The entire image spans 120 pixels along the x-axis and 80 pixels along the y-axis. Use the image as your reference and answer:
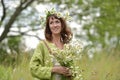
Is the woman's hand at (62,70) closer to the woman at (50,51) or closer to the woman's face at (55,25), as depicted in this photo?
the woman at (50,51)

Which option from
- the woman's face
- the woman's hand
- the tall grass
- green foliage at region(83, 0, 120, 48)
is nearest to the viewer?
the woman's hand

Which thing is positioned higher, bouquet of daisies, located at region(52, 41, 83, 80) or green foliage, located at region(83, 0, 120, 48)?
bouquet of daisies, located at region(52, 41, 83, 80)

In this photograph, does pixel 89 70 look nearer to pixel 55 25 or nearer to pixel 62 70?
pixel 55 25

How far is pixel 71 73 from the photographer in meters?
5.64

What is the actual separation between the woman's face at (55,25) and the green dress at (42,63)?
0.59 feet

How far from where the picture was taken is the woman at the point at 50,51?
5637 millimetres

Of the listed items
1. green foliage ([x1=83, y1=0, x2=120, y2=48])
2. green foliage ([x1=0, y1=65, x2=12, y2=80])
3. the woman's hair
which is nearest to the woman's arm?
the woman's hair

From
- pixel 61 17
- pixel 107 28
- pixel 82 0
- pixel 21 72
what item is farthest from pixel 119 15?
pixel 61 17

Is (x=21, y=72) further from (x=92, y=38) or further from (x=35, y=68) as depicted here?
(x=92, y=38)

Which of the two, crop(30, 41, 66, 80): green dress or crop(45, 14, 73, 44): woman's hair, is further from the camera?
crop(45, 14, 73, 44): woman's hair

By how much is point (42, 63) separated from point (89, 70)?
316 cm

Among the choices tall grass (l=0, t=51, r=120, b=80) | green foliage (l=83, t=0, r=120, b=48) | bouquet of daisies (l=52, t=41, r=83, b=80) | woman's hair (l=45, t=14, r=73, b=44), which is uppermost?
woman's hair (l=45, t=14, r=73, b=44)

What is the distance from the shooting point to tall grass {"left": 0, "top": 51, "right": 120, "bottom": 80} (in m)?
8.21

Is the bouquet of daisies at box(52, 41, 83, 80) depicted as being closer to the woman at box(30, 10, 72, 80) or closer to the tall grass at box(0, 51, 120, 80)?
the woman at box(30, 10, 72, 80)
